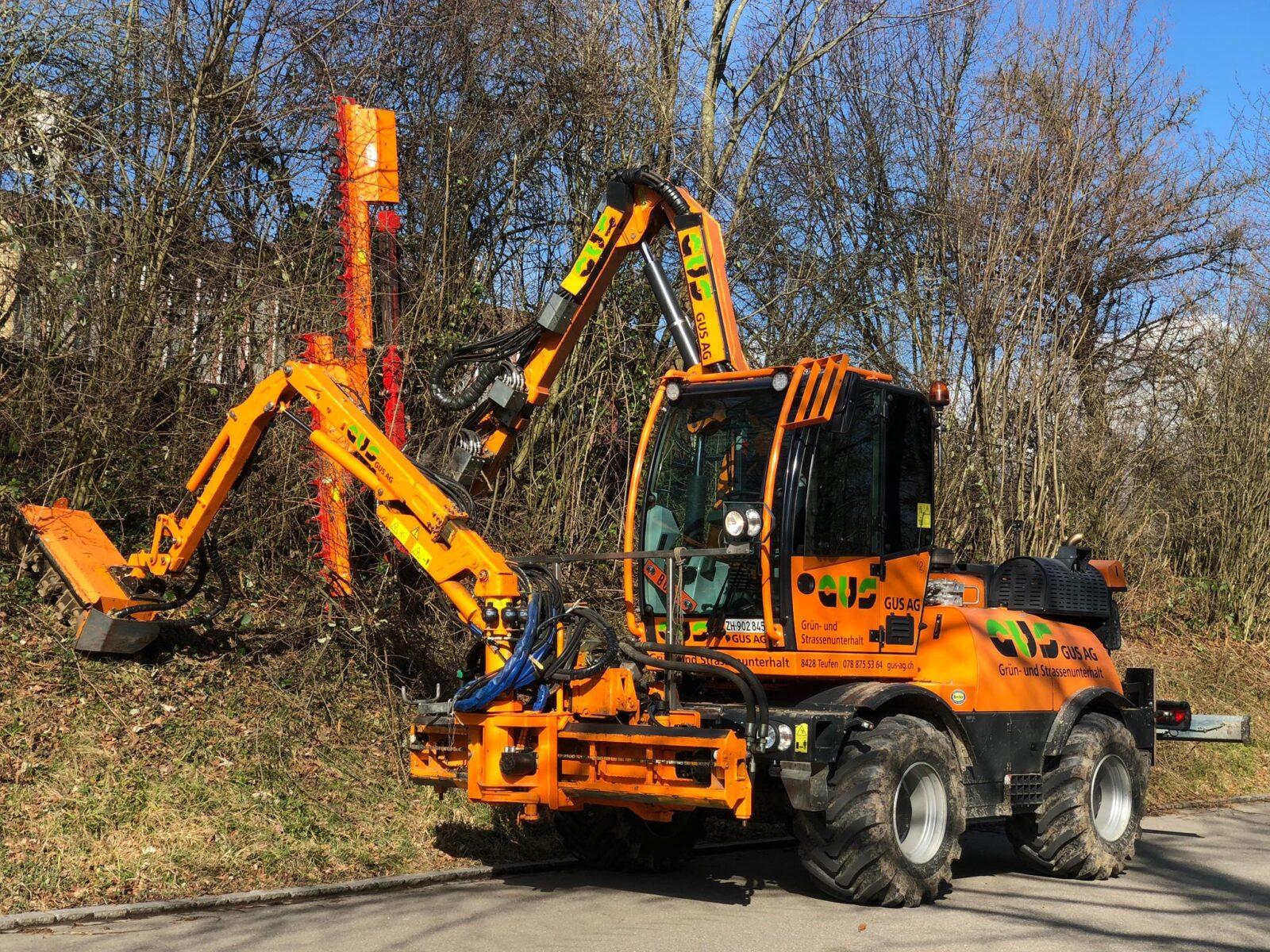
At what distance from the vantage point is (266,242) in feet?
41.2

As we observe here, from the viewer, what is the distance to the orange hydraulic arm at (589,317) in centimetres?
934

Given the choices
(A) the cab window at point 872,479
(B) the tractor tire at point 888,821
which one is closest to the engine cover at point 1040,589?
(A) the cab window at point 872,479

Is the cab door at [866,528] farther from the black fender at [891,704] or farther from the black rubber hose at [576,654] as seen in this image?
the black rubber hose at [576,654]

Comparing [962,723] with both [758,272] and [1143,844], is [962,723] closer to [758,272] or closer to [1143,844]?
[1143,844]

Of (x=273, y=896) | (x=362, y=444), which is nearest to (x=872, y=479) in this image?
(x=362, y=444)

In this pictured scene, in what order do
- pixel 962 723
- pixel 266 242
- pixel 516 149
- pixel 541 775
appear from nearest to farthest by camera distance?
pixel 541 775
pixel 962 723
pixel 266 242
pixel 516 149

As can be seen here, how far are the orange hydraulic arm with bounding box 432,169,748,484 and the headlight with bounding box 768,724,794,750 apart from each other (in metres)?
2.59

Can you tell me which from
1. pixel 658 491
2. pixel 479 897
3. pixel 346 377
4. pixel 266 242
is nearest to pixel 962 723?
pixel 658 491

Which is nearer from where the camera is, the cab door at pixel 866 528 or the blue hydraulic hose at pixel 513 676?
the blue hydraulic hose at pixel 513 676

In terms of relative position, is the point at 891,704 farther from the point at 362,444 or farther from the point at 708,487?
the point at 362,444

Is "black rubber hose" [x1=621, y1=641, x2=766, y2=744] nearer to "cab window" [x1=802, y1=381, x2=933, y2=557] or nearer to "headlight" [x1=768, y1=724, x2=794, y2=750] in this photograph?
"headlight" [x1=768, y1=724, x2=794, y2=750]

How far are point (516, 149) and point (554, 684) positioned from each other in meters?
8.25

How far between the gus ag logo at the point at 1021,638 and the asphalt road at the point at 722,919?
5.36ft

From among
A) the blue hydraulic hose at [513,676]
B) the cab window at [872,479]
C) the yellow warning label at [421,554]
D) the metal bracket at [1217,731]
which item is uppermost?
the cab window at [872,479]
